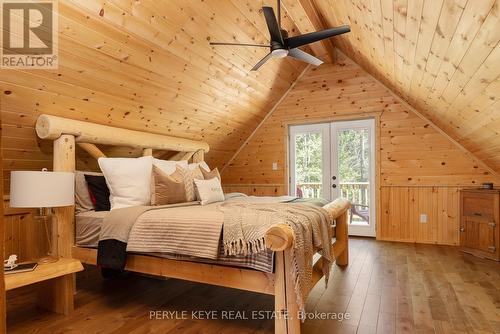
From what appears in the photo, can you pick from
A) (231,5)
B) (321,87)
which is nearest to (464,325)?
(231,5)

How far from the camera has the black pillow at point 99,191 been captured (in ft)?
9.19

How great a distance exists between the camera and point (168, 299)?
256 centimetres

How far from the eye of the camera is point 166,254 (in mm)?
2178

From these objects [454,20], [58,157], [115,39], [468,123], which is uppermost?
[115,39]

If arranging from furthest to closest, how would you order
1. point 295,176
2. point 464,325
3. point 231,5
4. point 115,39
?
point 295,176 < point 231,5 < point 115,39 < point 464,325

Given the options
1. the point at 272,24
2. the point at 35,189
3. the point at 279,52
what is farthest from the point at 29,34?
the point at 279,52

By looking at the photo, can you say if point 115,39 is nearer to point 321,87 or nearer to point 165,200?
point 165,200

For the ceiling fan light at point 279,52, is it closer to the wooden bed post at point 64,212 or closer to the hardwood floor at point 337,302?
the wooden bed post at point 64,212

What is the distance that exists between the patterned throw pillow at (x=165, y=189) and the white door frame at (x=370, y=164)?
286 cm

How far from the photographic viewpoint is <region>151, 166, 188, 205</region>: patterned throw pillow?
2.80 m

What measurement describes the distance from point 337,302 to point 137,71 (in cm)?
264

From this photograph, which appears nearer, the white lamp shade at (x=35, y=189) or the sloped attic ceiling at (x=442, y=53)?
the sloped attic ceiling at (x=442, y=53)

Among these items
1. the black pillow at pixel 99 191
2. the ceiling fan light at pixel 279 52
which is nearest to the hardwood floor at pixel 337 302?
the black pillow at pixel 99 191

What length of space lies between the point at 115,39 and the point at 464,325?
10.6ft
